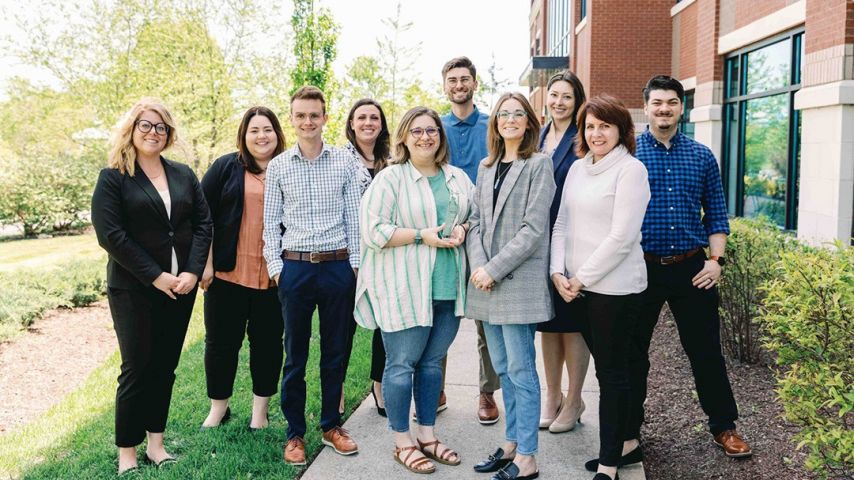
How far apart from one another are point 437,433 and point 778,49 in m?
8.02

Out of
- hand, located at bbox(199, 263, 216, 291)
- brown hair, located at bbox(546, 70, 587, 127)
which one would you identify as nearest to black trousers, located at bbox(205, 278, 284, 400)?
hand, located at bbox(199, 263, 216, 291)

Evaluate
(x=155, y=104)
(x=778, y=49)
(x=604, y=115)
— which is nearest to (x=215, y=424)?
(x=155, y=104)

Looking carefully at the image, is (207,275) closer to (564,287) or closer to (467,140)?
(467,140)

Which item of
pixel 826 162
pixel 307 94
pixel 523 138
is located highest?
pixel 307 94

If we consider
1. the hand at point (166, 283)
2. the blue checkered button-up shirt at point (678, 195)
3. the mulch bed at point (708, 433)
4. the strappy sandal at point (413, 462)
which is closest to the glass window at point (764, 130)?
the mulch bed at point (708, 433)

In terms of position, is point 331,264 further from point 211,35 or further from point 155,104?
point 211,35

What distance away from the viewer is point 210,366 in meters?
4.84

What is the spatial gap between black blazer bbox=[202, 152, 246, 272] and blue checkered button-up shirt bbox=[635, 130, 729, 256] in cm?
262

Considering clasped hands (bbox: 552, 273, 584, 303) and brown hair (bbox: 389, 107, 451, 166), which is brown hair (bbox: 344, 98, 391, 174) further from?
clasped hands (bbox: 552, 273, 584, 303)

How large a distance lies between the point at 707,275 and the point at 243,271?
295 cm

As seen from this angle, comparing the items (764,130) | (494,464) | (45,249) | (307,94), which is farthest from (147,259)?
(45,249)

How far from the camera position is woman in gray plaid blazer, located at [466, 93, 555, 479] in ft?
13.0

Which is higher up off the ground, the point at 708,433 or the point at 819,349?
the point at 819,349

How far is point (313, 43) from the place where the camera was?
39.6ft
